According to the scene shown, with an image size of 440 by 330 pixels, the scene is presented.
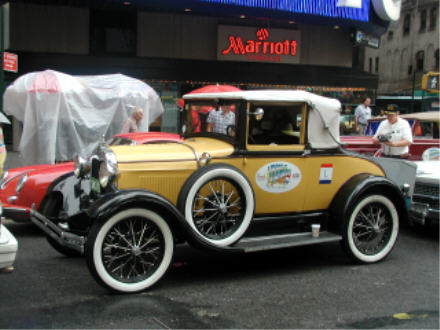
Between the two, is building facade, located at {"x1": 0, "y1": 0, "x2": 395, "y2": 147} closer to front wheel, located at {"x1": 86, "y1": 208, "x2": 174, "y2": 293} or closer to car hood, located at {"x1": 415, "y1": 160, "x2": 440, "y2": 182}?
car hood, located at {"x1": 415, "y1": 160, "x2": 440, "y2": 182}

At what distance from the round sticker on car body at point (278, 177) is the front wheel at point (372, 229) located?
2.56ft

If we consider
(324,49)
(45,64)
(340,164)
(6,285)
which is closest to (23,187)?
(6,285)

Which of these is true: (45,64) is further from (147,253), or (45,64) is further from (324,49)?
(147,253)

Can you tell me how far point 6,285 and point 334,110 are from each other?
3728 mm

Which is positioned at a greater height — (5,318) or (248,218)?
(248,218)

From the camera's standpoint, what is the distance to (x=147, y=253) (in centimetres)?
436

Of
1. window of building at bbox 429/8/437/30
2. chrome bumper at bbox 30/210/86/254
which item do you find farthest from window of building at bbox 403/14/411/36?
chrome bumper at bbox 30/210/86/254

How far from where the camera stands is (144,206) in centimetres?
421

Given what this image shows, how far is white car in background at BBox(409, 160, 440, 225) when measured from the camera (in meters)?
6.44

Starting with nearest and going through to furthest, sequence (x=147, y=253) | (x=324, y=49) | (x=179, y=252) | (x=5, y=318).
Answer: (x=5, y=318)
(x=147, y=253)
(x=179, y=252)
(x=324, y=49)

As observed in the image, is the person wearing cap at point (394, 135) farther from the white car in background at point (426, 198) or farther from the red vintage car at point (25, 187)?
the red vintage car at point (25, 187)

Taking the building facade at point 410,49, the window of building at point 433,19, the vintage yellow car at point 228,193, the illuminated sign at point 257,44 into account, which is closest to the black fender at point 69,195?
the vintage yellow car at point 228,193

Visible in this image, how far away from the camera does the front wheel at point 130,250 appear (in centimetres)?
407

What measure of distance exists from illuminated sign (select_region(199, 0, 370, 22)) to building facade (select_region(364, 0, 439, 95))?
74.0ft
